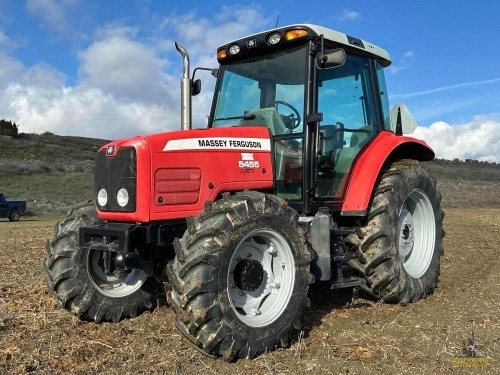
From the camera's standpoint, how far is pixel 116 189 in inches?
164

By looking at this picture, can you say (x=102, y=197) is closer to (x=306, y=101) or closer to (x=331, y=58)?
(x=306, y=101)

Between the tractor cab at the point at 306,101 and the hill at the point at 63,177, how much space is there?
69.2 ft

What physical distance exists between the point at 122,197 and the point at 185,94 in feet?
3.81

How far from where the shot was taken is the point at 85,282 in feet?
14.9

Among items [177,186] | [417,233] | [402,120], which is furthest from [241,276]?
[402,120]

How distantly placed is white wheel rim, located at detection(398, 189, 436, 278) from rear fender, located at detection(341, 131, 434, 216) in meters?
0.58

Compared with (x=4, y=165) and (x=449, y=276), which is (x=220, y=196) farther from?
(x=4, y=165)

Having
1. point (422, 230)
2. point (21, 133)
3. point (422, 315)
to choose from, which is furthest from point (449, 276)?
point (21, 133)

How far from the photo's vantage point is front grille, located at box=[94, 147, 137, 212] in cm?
401

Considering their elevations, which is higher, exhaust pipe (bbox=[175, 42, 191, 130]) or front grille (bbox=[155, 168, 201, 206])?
exhaust pipe (bbox=[175, 42, 191, 130])

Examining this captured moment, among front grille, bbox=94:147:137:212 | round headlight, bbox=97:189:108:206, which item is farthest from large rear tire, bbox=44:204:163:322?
front grille, bbox=94:147:137:212

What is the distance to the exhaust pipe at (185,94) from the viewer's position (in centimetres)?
461

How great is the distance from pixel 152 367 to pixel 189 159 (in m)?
1.57

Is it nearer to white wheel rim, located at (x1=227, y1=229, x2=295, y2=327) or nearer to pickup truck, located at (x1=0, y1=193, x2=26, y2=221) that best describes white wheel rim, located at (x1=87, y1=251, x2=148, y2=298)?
white wheel rim, located at (x1=227, y1=229, x2=295, y2=327)
